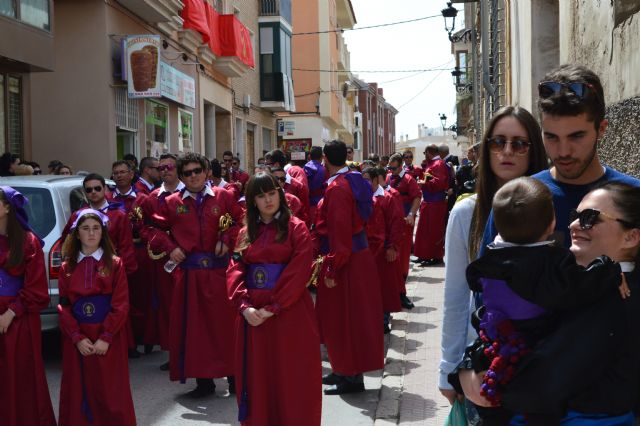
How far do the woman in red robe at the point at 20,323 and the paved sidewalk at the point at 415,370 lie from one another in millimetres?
2399

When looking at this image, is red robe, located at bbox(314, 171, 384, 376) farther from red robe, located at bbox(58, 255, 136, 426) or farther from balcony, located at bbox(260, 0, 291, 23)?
balcony, located at bbox(260, 0, 291, 23)

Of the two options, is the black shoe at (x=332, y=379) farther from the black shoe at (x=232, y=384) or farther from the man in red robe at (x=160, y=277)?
the man in red robe at (x=160, y=277)

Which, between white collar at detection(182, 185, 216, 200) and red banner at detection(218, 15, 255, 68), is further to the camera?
red banner at detection(218, 15, 255, 68)

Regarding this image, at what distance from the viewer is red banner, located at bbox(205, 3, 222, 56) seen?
75.1 feet

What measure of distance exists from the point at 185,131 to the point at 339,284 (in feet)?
51.5

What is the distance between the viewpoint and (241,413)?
4.99 meters

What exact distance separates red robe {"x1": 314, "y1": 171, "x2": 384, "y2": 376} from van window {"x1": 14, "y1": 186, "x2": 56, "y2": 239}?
105 inches

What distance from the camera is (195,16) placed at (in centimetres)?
2080

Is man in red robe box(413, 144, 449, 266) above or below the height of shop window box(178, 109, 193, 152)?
below

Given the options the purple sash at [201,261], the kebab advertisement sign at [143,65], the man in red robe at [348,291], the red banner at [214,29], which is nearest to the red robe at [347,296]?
the man in red robe at [348,291]

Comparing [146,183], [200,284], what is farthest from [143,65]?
[200,284]

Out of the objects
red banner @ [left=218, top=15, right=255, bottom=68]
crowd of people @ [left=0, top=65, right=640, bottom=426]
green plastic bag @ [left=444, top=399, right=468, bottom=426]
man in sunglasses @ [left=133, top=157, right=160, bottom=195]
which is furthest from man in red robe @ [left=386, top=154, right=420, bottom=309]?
red banner @ [left=218, top=15, right=255, bottom=68]

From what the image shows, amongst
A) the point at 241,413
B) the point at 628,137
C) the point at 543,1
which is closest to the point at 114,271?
the point at 241,413

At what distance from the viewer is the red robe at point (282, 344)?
5004 mm
